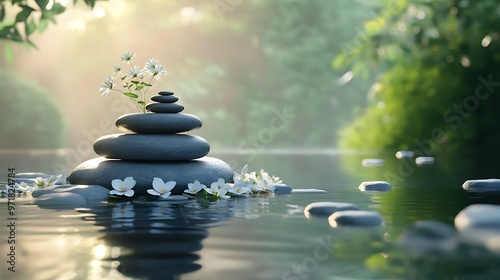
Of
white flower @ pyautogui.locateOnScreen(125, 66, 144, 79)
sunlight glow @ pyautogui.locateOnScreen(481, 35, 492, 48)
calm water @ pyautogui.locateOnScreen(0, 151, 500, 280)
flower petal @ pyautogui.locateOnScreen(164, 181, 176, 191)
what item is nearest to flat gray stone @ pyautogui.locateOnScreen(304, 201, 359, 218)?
calm water @ pyautogui.locateOnScreen(0, 151, 500, 280)

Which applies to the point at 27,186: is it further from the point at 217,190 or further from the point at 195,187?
the point at 217,190

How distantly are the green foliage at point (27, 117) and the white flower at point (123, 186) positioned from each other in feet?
64.0

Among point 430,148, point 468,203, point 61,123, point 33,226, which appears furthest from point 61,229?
point 61,123

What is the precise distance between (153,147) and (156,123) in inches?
12.4

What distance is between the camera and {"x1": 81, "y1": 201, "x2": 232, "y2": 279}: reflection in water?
2768 mm

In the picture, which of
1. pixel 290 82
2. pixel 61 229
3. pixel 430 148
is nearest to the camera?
pixel 61 229

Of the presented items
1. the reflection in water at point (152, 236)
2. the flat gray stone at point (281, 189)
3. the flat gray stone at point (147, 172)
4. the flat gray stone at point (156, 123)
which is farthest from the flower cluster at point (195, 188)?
the flat gray stone at point (156, 123)

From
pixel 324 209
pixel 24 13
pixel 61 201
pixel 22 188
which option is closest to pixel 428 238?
pixel 324 209

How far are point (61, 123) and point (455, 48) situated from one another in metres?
14.1

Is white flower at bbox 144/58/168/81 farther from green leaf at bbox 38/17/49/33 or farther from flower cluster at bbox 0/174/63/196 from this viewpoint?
green leaf at bbox 38/17/49/33

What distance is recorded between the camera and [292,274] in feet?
8.68

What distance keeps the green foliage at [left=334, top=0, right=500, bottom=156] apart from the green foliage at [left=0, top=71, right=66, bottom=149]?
1121cm

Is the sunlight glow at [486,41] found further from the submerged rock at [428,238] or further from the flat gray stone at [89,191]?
the submerged rock at [428,238]

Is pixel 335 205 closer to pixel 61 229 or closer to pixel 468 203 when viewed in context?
pixel 468 203
